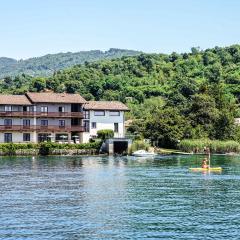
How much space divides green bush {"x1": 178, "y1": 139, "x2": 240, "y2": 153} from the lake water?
1543 inches

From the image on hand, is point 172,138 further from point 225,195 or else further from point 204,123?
point 225,195

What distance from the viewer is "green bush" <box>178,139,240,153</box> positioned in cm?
11612

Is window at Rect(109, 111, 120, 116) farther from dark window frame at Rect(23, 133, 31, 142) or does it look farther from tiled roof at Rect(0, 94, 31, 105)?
dark window frame at Rect(23, 133, 31, 142)

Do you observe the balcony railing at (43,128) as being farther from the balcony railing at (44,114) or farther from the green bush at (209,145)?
the green bush at (209,145)

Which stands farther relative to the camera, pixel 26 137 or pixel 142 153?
pixel 26 137

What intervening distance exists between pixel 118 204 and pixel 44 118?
71.9m

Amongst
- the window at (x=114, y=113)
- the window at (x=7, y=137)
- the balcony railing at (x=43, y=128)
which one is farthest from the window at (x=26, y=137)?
the window at (x=114, y=113)

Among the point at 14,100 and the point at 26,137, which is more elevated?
the point at 14,100

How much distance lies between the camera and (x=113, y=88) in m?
188

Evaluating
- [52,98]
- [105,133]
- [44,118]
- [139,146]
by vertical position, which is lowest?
[139,146]

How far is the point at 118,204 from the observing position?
151 feet

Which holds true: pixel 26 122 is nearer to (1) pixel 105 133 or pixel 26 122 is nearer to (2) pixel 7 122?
(2) pixel 7 122

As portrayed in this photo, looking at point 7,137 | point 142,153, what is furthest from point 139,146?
point 7,137

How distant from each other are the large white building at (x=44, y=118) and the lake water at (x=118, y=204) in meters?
38.4
